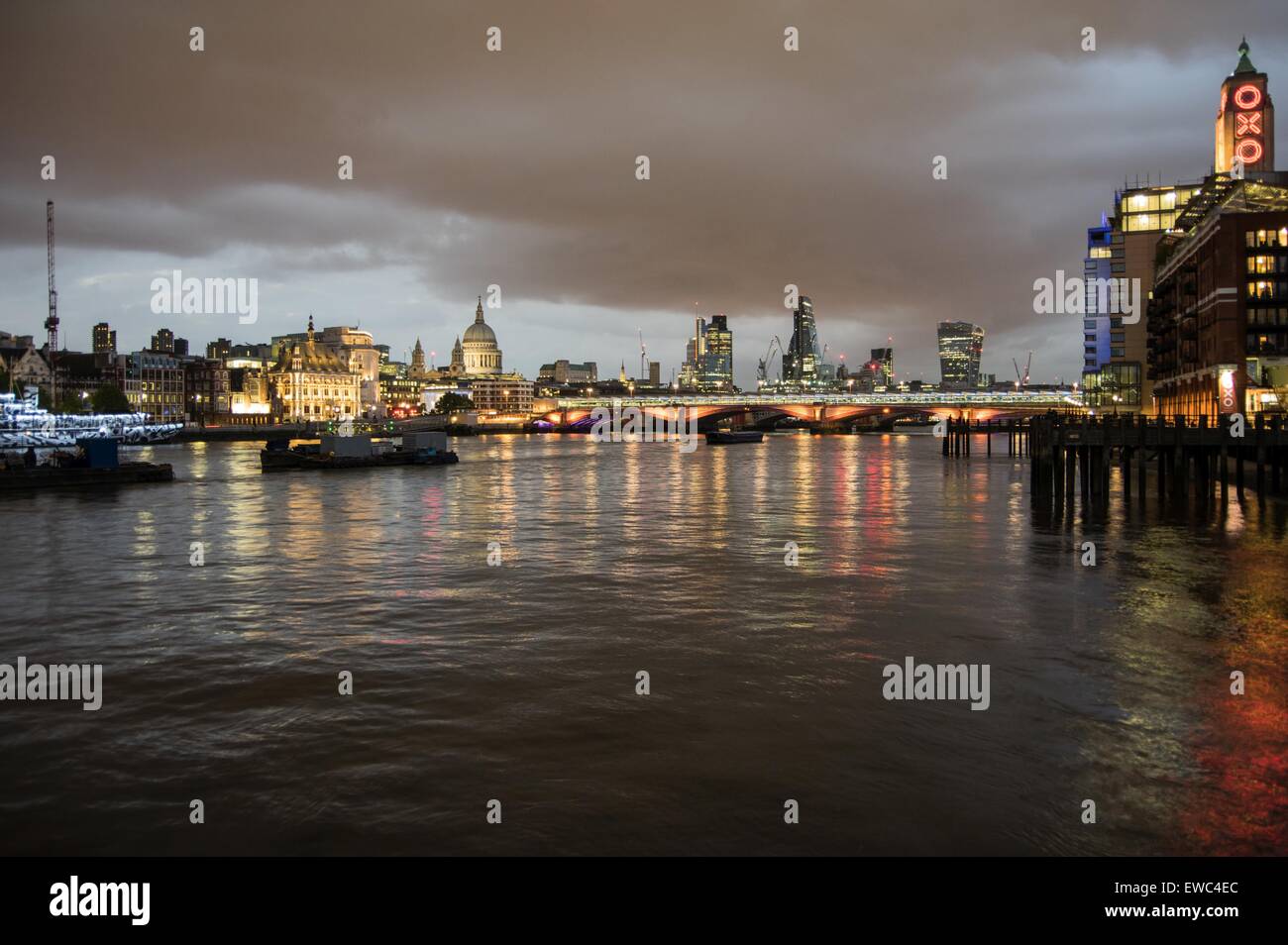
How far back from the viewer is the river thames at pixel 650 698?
10.9 m

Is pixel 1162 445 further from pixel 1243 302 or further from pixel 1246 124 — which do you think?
pixel 1246 124

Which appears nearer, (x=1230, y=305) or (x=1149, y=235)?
(x=1230, y=305)

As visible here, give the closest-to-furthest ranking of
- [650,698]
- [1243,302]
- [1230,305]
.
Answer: [650,698]
[1243,302]
[1230,305]

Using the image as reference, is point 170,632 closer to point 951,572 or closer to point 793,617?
point 793,617

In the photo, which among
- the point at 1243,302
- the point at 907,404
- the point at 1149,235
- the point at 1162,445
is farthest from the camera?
the point at 907,404

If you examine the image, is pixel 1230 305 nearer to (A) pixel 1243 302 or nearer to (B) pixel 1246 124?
(A) pixel 1243 302

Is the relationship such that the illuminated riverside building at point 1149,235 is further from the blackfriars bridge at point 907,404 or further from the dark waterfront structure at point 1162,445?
the dark waterfront structure at point 1162,445

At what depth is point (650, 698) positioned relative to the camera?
51.4 feet

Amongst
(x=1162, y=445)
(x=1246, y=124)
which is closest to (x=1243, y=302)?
(x=1162, y=445)

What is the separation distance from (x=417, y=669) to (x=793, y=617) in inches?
364

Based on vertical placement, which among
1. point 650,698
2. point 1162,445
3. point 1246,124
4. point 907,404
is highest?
point 1246,124

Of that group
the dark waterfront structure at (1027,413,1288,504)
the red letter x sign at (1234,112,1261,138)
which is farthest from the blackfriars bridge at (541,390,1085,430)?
the dark waterfront structure at (1027,413,1288,504)

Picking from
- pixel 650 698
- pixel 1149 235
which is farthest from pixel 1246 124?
pixel 650 698

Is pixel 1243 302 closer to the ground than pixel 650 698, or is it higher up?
higher up
